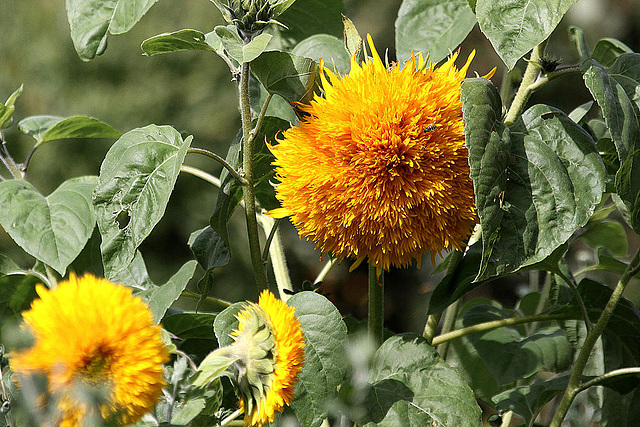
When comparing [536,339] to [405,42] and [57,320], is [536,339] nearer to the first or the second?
[405,42]

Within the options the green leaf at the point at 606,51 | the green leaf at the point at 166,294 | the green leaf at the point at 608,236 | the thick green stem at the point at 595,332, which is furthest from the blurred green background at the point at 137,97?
the thick green stem at the point at 595,332

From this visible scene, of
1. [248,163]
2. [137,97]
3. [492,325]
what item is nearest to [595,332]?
[492,325]

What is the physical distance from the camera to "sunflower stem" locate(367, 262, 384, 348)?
1.86 ft

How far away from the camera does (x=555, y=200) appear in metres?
0.50

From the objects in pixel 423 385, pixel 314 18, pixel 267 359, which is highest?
pixel 314 18

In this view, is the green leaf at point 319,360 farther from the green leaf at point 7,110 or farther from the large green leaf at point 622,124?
the green leaf at point 7,110

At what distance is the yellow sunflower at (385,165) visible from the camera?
1.54ft

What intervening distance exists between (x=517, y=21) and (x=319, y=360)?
0.92 ft

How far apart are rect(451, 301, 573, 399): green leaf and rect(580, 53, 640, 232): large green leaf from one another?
0.75 ft

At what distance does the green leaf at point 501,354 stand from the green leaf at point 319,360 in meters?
0.27

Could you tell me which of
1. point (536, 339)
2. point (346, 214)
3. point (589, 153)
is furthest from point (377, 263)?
point (536, 339)

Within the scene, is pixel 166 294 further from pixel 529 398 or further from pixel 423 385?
pixel 529 398

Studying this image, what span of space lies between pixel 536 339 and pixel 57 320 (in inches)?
23.6

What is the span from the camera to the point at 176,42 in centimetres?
55
